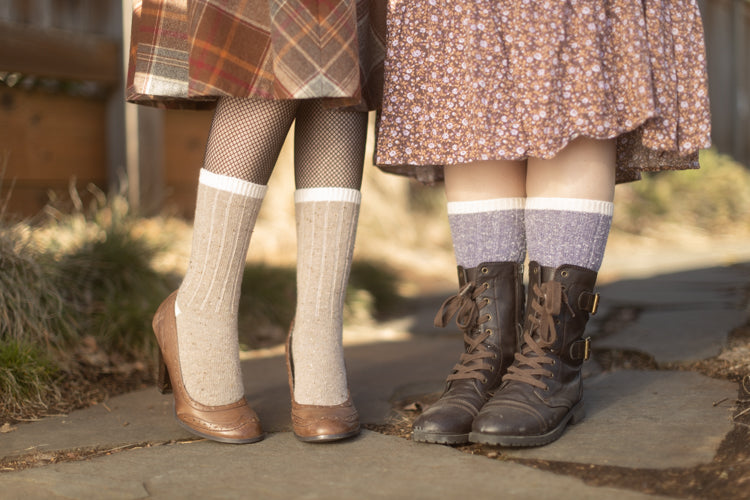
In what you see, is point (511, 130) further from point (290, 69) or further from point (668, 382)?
point (668, 382)

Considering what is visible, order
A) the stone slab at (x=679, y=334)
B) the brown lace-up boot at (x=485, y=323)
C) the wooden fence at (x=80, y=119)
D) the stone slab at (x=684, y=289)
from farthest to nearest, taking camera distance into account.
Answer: the wooden fence at (x=80, y=119) < the stone slab at (x=684, y=289) < the stone slab at (x=679, y=334) < the brown lace-up boot at (x=485, y=323)

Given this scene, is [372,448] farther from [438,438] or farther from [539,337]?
[539,337]

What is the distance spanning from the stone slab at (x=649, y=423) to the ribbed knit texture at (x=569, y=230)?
0.85 ft

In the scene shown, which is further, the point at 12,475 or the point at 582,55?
the point at 582,55

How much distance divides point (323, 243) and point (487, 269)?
0.97 ft

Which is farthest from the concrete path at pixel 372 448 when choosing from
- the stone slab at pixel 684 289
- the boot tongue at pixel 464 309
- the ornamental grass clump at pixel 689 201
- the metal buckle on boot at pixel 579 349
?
the ornamental grass clump at pixel 689 201

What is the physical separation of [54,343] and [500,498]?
3.88 feet

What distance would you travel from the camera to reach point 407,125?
1.27 meters

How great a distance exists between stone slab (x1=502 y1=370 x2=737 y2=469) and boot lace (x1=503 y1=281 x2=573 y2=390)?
11cm

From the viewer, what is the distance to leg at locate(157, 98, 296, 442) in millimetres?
1198

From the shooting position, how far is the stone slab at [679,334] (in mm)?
1684

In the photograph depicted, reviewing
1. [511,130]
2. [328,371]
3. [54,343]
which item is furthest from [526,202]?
[54,343]

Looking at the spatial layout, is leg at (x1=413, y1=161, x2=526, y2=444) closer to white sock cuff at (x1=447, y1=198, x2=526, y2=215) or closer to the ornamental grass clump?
white sock cuff at (x1=447, y1=198, x2=526, y2=215)

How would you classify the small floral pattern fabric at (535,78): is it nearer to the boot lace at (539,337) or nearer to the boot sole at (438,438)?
the boot lace at (539,337)
